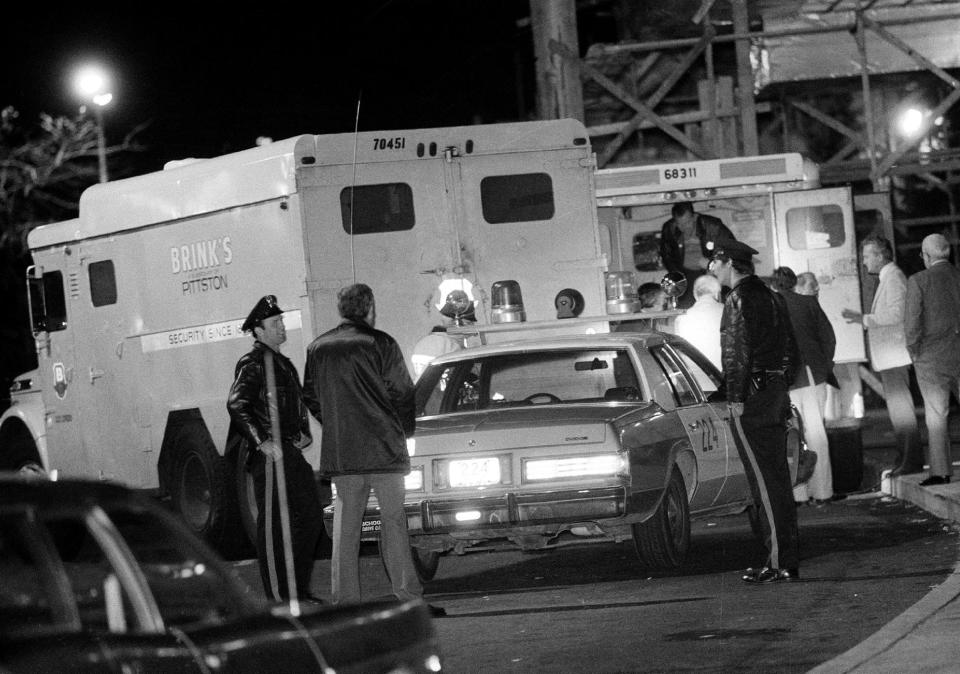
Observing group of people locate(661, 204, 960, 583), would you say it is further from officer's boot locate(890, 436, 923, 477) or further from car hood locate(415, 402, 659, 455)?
car hood locate(415, 402, 659, 455)

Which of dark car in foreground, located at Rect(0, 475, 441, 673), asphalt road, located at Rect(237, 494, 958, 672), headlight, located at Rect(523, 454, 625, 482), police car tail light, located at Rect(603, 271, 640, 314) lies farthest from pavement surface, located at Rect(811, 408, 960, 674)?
police car tail light, located at Rect(603, 271, 640, 314)

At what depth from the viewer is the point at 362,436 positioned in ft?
28.8

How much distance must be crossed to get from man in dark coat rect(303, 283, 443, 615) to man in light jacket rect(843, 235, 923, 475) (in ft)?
16.9

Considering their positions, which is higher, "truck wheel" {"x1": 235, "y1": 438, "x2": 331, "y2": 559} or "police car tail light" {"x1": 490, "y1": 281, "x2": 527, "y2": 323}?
"police car tail light" {"x1": 490, "y1": 281, "x2": 527, "y2": 323}

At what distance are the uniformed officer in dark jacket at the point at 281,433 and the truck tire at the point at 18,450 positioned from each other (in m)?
7.62

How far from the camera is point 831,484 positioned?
12914mm

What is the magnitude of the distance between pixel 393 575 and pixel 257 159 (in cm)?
499

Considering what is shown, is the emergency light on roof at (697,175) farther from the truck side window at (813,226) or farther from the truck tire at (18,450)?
the truck tire at (18,450)

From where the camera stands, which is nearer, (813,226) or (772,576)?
(772,576)

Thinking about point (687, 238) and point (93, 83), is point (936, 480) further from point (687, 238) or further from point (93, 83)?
point (93, 83)

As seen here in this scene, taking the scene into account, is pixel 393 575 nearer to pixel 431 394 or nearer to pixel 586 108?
pixel 431 394

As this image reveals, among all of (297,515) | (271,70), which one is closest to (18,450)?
(297,515)

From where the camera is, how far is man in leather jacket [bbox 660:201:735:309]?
1670 cm

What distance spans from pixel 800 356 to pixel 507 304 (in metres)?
2.67
